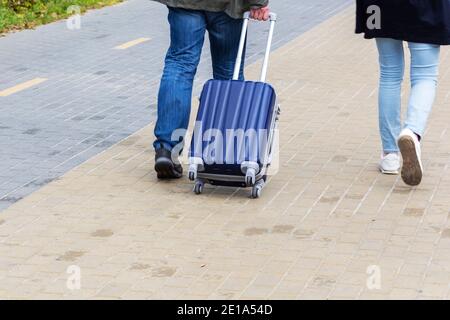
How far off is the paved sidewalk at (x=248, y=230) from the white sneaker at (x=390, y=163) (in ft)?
0.28

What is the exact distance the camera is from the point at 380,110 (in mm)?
7152

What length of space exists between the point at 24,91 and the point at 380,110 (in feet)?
11.9

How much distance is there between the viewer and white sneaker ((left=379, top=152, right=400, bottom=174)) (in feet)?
23.5

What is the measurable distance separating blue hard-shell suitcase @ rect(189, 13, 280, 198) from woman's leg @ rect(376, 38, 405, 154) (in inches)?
29.6

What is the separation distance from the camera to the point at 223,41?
7.12 meters

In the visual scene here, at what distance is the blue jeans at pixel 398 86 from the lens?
6.86 meters

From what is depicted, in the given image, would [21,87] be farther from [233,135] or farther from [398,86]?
[398,86]

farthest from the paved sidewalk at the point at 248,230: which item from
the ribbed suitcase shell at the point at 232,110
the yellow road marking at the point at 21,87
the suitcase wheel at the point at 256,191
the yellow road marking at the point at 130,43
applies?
the yellow road marking at the point at 130,43

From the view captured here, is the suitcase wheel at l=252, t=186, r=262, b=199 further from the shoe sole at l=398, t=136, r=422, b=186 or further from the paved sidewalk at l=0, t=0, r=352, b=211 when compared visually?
the paved sidewalk at l=0, t=0, r=352, b=211

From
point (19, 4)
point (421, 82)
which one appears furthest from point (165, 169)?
point (19, 4)

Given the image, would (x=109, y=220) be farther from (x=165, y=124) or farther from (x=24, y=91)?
(x=24, y=91)

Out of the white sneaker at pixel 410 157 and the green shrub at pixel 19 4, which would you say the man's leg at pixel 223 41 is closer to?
the white sneaker at pixel 410 157

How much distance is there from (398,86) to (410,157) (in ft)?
2.00

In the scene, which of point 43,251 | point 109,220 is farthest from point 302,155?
point 43,251
